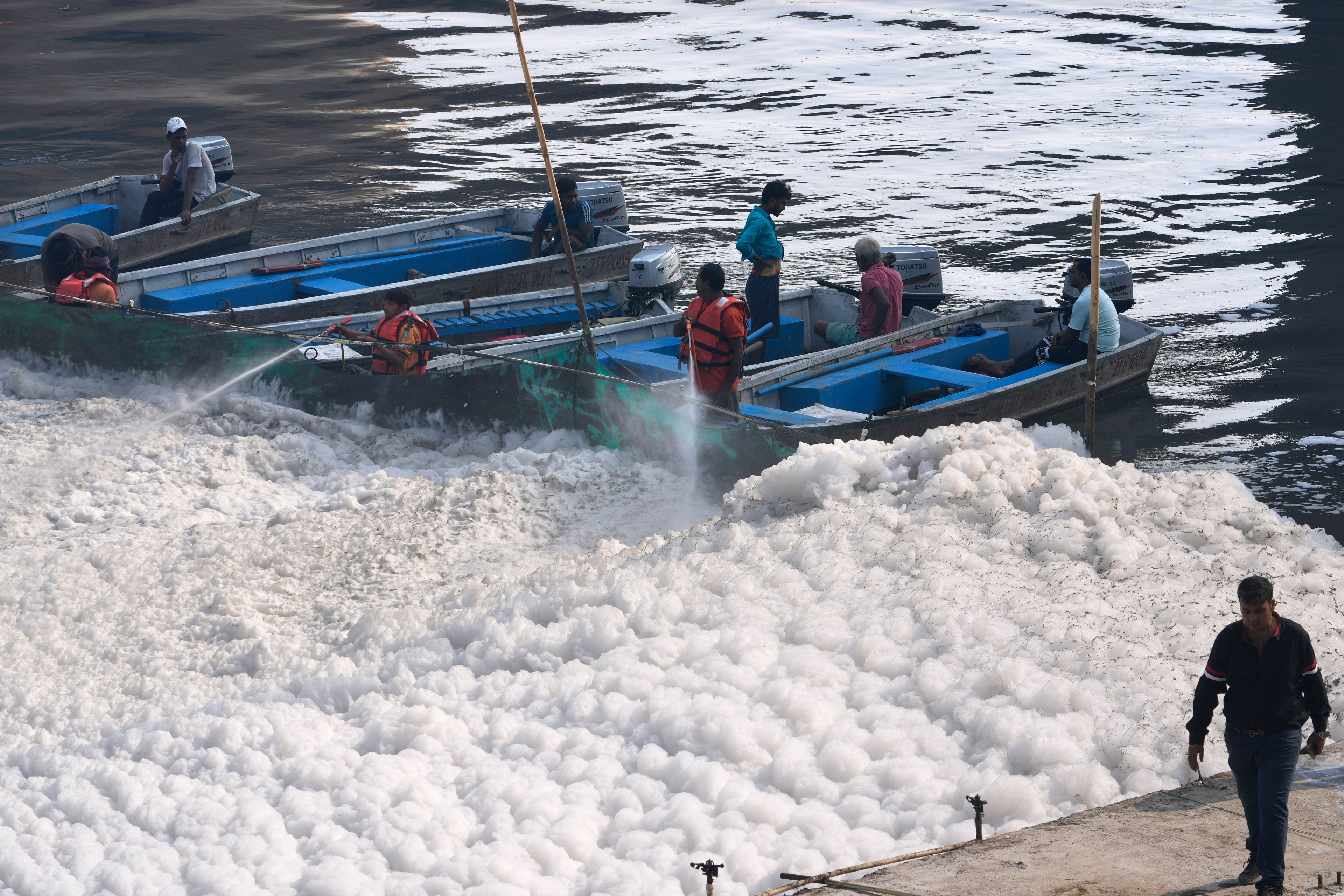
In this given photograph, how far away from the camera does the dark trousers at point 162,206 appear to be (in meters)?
16.0

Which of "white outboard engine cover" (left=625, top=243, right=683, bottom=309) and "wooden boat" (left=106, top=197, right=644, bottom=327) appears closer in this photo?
"wooden boat" (left=106, top=197, right=644, bottom=327)

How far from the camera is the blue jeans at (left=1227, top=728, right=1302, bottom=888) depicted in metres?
4.76

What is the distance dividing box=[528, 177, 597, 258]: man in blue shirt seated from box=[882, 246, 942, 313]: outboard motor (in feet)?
11.7

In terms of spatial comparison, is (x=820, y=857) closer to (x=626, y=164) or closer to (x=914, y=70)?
(x=626, y=164)

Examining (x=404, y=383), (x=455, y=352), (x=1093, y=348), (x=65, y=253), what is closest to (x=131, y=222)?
(x=65, y=253)

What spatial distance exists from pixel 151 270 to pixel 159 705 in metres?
7.43

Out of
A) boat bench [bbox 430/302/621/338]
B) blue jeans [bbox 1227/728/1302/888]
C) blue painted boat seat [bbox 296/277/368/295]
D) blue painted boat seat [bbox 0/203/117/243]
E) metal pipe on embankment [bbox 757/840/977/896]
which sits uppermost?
blue painted boat seat [bbox 0/203/117/243]

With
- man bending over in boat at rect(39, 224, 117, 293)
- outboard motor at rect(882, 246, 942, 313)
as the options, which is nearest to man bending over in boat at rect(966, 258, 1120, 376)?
outboard motor at rect(882, 246, 942, 313)

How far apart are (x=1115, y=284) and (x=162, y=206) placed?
11.1 m

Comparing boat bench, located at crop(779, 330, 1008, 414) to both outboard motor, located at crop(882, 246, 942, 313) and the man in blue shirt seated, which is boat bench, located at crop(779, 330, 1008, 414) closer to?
outboard motor, located at crop(882, 246, 942, 313)

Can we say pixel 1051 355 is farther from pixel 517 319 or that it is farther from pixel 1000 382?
pixel 517 319

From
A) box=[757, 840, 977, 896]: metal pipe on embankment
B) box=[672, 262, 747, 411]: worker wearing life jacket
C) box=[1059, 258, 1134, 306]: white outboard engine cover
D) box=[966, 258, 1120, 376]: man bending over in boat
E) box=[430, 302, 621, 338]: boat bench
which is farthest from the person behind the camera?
box=[430, 302, 621, 338]: boat bench

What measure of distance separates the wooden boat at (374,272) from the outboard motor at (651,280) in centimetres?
112

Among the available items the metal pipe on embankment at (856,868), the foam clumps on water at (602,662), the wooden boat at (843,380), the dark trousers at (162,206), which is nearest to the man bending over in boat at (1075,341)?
the wooden boat at (843,380)
